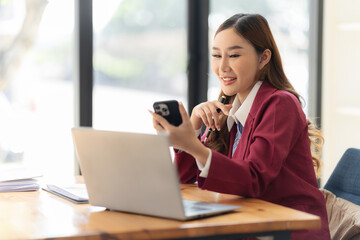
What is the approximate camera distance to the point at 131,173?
1.42m

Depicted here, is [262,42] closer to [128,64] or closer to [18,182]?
[18,182]

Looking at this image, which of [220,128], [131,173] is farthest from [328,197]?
[131,173]

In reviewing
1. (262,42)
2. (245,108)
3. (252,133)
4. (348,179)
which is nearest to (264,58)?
(262,42)

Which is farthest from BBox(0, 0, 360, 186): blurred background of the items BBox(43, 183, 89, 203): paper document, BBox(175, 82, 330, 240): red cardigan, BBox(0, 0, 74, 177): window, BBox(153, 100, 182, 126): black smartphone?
BBox(153, 100, 182, 126): black smartphone

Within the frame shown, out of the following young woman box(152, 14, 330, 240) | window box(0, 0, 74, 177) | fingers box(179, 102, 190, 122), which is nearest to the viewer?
fingers box(179, 102, 190, 122)

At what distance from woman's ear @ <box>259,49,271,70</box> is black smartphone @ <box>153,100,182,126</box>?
56cm

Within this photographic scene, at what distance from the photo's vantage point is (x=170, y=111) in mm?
1558

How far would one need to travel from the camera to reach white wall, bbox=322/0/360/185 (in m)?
3.53

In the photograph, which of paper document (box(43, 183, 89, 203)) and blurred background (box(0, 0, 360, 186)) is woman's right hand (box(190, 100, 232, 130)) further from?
blurred background (box(0, 0, 360, 186))

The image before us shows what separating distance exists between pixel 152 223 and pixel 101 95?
2281mm

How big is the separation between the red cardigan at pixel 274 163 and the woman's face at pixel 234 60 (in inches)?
3.2

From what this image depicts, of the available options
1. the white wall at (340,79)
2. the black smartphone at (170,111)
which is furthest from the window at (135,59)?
the black smartphone at (170,111)

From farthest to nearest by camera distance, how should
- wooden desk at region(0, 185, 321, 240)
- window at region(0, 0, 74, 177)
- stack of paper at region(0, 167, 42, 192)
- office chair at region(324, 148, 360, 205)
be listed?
window at region(0, 0, 74, 177) < office chair at region(324, 148, 360, 205) < stack of paper at region(0, 167, 42, 192) < wooden desk at region(0, 185, 321, 240)

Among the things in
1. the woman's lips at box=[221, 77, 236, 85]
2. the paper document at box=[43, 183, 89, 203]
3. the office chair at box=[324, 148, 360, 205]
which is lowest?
the office chair at box=[324, 148, 360, 205]
